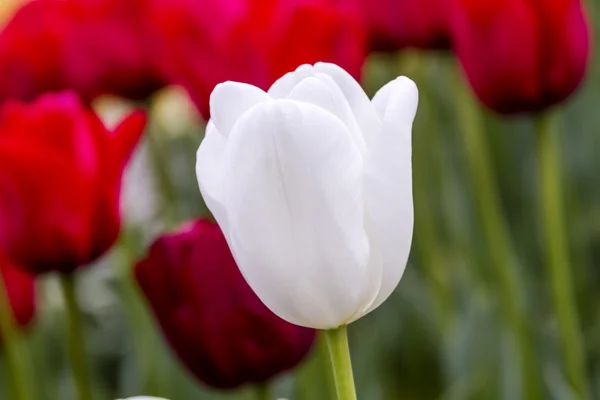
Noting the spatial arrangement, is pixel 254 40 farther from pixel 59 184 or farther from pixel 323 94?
pixel 323 94

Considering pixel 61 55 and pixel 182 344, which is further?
pixel 61 55

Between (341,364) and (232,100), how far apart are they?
0.08 metres

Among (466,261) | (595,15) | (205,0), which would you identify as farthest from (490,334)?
(595,15)

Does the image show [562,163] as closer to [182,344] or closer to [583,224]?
[583,224]

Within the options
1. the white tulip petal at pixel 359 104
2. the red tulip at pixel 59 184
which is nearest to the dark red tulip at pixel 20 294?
the red tulip at pixel 59 184

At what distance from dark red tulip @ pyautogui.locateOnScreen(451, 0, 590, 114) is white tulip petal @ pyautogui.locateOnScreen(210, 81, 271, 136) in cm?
30

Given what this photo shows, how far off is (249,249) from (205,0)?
0.37 meters

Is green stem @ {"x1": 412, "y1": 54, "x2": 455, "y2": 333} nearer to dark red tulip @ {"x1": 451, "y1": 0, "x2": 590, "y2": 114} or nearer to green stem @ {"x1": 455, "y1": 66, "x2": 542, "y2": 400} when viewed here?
green stem @ {"x1": 455, "y1": 66, "x2": 542, "y2": 400}

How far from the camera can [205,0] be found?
0.61 metres

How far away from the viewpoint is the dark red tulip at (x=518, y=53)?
537mm

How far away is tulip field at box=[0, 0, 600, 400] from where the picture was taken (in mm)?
268

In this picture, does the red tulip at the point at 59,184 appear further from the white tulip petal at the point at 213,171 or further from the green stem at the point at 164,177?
the green stem at the point at 164,177

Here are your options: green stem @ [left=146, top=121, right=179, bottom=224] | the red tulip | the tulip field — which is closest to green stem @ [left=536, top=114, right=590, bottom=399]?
the tulip field

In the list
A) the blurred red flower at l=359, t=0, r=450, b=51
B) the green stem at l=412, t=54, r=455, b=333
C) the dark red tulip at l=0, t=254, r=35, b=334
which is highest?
the blurred red flower at l=359, t=0, r=450, b=51
